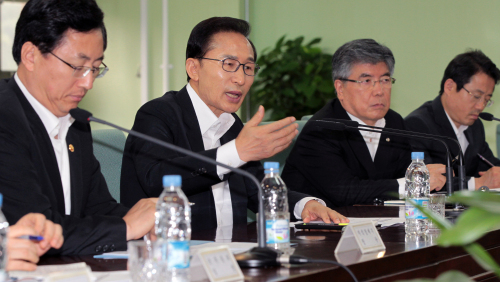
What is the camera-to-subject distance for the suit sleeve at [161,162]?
1.76m

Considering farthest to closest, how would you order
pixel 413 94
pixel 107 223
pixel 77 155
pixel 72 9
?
pixel 413 94 < pixel 77 155 < pixel 72 9 < pixel 107 223

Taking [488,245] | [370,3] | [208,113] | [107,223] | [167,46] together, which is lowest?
[488,245]

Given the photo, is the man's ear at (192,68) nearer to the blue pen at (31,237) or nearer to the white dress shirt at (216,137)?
the white dress shirt at (216,137)

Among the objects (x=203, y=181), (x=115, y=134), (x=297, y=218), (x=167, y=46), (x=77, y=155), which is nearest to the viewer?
(x=77, y=155)

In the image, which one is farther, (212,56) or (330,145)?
(330,145)

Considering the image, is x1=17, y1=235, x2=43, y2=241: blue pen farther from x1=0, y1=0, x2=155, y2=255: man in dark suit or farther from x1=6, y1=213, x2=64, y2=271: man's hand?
x1=0, y1=0, x2=155, y2=255: man in dark suit

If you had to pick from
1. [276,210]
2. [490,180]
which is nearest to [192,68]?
[276,210]

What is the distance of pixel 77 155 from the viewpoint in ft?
5.35

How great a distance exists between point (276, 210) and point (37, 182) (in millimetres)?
629

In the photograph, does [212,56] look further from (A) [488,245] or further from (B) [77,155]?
(A) [488,245]

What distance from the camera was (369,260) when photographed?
4.00 feet

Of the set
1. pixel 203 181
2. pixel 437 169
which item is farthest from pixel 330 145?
pixel 203 181

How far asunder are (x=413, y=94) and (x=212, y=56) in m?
3.16

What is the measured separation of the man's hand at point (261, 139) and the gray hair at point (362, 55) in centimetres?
111
